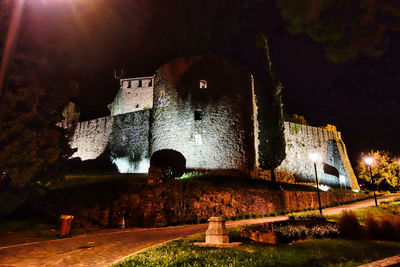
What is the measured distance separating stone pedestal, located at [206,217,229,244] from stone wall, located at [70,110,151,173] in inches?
682

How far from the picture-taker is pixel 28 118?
10641 millimetres

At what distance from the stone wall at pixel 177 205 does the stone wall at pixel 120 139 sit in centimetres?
1006

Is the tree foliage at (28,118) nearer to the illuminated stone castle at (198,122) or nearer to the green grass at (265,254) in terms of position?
the green grass at (265,254)

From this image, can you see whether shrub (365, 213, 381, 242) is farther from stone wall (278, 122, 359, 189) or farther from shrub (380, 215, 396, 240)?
stone wall (278, 122, 359, 189)

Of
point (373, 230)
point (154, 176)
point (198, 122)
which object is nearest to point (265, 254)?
point (373, 230)

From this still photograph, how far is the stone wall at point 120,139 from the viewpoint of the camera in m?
26.2

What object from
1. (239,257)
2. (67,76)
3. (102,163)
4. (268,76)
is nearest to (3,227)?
(67,76)

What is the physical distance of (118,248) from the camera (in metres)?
7.98

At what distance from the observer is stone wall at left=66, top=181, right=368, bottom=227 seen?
14.1 m

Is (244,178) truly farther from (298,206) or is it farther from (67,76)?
(67,76)

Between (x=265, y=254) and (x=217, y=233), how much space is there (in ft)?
5.08

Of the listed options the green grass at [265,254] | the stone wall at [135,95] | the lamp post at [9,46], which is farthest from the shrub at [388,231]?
the stone wall at [135,95]

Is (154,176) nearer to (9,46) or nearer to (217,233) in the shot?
(217,233)

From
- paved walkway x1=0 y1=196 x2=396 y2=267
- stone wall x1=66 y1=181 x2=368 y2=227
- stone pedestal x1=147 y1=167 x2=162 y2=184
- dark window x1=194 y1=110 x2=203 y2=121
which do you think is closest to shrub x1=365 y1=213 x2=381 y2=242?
paved walkway x1=0 y1=196 x2=396 y2=267
